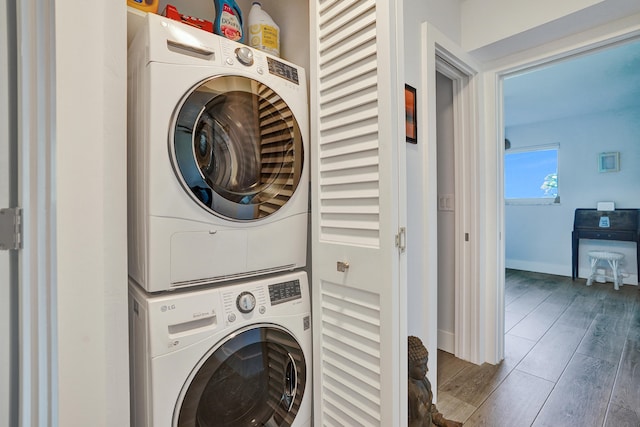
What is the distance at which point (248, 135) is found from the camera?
1.11m

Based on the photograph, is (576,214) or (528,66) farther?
(576,214)

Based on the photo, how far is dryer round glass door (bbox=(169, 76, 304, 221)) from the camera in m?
0.95

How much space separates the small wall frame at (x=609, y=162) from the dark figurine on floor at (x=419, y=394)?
4.58m

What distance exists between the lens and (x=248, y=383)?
108 centimetres

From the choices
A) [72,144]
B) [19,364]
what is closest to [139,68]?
[72,144]

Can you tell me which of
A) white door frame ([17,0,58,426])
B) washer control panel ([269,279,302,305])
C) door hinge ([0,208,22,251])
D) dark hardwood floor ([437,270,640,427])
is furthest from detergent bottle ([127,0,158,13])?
dark hardwood floor ([437,270,640,427])

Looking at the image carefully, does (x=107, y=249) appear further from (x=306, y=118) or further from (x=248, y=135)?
(x=306, y=118)

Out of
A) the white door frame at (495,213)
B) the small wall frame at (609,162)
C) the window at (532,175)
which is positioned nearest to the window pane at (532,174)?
the window at (532,175)

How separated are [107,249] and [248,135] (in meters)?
0.57

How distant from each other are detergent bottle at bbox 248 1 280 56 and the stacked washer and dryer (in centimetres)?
24

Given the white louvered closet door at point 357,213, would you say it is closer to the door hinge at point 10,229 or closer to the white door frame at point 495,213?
the door hinge at point 10,229

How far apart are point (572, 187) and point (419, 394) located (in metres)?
4.74

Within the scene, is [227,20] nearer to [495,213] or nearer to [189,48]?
[189,48]

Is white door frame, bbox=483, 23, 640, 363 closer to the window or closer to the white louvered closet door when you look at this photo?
the white louvered closet door
